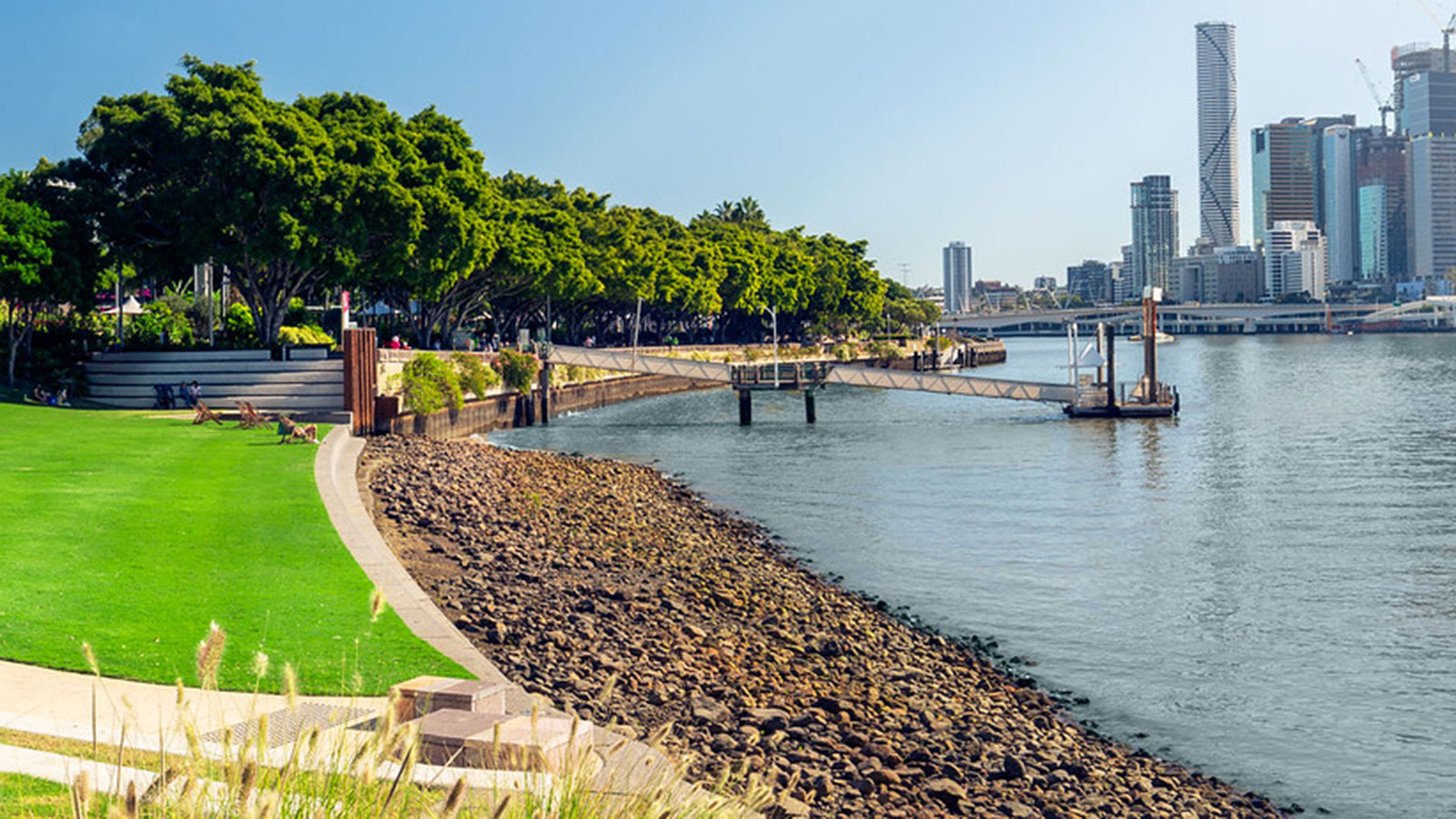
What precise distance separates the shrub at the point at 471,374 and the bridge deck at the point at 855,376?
1115 centimetres

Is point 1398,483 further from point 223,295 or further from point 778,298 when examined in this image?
point 778,298

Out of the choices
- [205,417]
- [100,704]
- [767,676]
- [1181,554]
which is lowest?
[1181,554]

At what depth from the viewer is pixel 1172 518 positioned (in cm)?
3994

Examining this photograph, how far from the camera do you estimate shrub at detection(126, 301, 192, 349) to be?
58.3 meters

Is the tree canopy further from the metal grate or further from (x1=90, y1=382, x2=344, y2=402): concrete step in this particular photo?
the metal grate

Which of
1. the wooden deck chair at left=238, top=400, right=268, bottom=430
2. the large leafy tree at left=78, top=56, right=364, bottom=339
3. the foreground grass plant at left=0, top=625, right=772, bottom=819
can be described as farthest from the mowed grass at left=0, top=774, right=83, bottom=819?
the large leafy tree at left=78, top=56, right=364, bottom=339

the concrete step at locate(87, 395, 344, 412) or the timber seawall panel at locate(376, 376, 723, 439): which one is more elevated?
the concrete step at locate(87, 395, 344, 412)

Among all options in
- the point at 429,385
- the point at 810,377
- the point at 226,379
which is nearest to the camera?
the point at 226,379

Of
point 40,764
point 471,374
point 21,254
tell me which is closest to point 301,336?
point 471,374

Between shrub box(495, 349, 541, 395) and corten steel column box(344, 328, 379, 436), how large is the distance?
83.2 ft

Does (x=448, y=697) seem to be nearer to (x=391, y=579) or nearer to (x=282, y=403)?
(x=391, y=579)

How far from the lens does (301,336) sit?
63438 mm

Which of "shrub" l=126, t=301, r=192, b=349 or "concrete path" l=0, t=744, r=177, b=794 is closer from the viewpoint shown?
"concrete path" l=0, t=744, r=177, b=794

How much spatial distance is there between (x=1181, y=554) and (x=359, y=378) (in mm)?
29702
